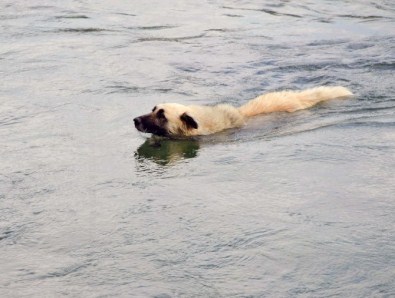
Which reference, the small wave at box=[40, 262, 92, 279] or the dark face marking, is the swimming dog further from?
the small wave at box=[40, 262, 92, 279]

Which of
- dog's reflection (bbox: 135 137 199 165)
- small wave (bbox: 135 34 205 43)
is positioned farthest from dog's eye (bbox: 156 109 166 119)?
small wave (bbox: 135 34 205 43)

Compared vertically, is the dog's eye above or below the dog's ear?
above

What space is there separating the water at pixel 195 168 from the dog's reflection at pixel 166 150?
0.09 ft

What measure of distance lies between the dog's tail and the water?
0.14 meters

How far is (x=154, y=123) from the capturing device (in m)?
9.24

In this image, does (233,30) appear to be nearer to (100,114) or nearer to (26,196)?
A: (100,114)

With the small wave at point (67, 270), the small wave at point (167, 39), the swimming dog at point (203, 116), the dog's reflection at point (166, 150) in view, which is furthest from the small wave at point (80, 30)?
the small wave at point (67, 270)

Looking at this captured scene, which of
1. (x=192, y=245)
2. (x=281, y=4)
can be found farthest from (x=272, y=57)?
(x=192, y=245)

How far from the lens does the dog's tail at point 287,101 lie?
9734mm

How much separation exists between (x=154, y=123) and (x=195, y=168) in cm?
138

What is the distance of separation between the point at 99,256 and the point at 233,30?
29.5 feet

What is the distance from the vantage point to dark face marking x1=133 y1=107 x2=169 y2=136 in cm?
912

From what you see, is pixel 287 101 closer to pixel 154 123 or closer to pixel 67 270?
pixel 154 123

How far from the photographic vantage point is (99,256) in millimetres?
5918
